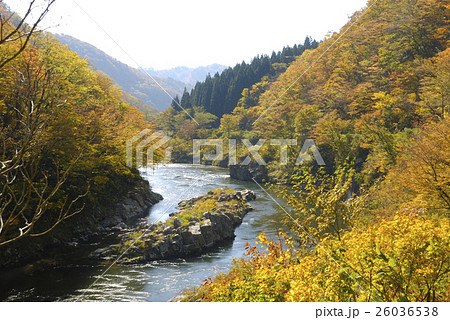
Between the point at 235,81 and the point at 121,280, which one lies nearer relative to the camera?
the point at 121,280

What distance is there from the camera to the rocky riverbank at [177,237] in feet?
39.1

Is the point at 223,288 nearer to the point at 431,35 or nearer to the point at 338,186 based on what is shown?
the point at 338,186

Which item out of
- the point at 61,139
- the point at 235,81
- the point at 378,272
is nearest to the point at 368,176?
the point at 378,272

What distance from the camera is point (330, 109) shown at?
3031 cm

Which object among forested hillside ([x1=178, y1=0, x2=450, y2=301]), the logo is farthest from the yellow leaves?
the logo

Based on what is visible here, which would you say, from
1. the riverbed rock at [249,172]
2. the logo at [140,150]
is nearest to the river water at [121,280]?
the logo at [140,150]

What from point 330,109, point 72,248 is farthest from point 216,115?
point 72,248

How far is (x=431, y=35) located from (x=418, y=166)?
2103cm

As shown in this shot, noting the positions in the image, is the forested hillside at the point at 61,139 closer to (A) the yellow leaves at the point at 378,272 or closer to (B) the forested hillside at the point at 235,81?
(A) the yellow leaves at the point at 378,272

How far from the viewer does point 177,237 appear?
12.9m

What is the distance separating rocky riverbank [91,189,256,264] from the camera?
A: 39.1ft

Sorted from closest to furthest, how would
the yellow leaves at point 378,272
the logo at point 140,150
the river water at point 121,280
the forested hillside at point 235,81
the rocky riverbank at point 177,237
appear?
the yellow leaves at point 378,272 < the river water at point 121,280 < the rocky riverbank at point 177,237 < the logo at point 140,150 < the forested hillside at point 235,81

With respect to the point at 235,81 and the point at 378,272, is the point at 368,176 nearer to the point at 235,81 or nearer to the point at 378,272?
the point at 378,272

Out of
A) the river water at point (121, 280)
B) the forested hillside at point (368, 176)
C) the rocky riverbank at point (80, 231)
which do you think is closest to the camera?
the forested hillside at point (368, 176)
